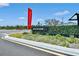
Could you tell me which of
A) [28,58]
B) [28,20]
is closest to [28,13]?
[28,20]

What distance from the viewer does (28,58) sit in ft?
35.8

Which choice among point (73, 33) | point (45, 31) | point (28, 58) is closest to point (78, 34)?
point (73, 33)

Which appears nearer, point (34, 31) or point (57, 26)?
point (57, 26)

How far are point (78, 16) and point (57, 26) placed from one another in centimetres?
257

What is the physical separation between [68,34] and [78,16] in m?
3.00

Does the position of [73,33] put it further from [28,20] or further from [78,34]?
[28,20]

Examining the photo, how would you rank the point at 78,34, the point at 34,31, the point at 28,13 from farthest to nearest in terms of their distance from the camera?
the point at 34,31
the point at 28,13
the point at 78,34

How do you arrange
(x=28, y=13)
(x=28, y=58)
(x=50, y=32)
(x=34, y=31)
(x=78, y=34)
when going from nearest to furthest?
(x=28, y=58)
(x=78, y=34)
(x=28, y=13)
(x=50, y=32)
(x=34, y=31)

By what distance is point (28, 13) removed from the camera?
2777cm

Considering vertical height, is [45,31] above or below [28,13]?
below

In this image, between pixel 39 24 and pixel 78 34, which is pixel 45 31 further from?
pixel 78 34

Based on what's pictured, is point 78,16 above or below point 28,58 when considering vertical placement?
above

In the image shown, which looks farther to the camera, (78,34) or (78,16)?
(78,16)

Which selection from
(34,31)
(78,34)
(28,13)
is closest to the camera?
(78,34)
